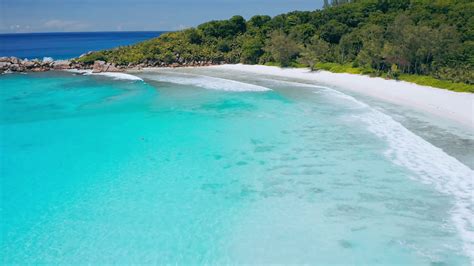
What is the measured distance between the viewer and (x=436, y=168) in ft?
52.5

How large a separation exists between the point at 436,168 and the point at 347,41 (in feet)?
125

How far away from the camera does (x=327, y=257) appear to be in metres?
10.4

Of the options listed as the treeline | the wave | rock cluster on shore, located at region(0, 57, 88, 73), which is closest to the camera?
the treeline

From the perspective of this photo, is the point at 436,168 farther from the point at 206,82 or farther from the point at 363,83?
the point at 206,82

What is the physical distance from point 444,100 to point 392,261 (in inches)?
842

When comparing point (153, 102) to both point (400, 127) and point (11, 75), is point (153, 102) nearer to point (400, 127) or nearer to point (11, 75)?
point (400, 127)

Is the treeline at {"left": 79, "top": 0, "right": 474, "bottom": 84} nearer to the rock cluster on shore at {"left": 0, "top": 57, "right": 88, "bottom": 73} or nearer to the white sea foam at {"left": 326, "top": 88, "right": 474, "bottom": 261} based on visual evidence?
the rock cluster on shore at {"left": 0, "top": 57, "right": 88, "bottom": 73}

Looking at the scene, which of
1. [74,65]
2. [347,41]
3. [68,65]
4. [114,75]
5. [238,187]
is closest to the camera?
[238,187]

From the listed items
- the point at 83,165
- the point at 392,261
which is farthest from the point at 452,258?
the point at 83,165

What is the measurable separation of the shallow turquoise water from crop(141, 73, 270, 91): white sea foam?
12.9 meters

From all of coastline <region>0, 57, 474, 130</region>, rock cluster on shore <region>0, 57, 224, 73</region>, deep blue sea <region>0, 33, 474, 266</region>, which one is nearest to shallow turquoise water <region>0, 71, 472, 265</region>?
deep blue sea <region>0, 33, 474, 266</region>

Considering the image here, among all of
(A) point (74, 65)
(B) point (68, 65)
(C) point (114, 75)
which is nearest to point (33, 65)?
(B) point (68, 65)

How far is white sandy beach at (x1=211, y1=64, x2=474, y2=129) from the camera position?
81.3ft

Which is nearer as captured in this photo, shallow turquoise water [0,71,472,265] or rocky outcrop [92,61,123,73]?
shallow turquoise water [0,71,472,265]
